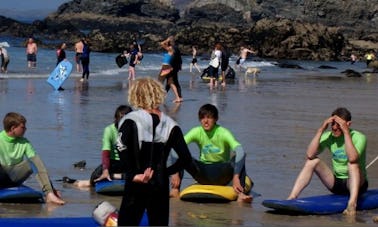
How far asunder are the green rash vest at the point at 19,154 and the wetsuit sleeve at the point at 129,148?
2.88 metres

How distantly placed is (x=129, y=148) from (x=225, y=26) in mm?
112446

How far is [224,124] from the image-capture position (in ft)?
52.1

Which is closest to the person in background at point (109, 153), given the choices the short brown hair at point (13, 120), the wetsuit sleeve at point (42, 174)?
the wetsuit sleeve at point (42, 174)

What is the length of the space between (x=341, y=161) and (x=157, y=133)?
12.0 feet

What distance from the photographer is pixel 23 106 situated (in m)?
18.6

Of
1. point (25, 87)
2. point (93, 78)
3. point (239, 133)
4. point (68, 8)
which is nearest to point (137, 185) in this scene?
point (239, 133)

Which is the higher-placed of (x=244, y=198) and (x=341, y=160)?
(x=341, y=160)

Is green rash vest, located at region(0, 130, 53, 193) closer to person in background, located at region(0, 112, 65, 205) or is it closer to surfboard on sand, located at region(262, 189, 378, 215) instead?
person in background, located at region(0, 112, 65, 205)

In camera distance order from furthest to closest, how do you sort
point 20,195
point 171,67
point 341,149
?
point 171,67 < point 341,149 < point 20,195

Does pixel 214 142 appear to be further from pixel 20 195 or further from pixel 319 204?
pixel 20 195

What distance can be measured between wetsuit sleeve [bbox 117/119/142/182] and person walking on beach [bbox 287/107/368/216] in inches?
129

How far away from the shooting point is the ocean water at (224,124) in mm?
8461

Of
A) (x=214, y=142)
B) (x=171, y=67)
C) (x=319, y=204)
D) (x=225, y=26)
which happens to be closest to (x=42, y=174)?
(x=214, y=142)

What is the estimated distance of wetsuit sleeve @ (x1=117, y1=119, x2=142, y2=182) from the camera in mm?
5785
